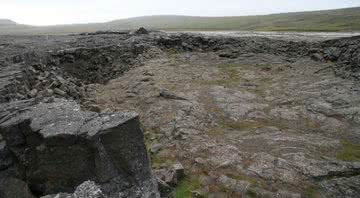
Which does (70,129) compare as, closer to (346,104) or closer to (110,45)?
(346,104)

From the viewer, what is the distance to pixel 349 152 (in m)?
11.7

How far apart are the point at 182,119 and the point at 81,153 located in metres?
7.37

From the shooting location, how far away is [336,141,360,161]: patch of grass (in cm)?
1130

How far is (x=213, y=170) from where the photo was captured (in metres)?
10.7

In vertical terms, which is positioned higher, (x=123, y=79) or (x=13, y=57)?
(x=13, y=57)

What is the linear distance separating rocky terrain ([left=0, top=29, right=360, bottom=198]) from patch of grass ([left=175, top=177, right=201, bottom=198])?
0.05 m

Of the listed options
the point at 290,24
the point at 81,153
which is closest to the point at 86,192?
the point at 81,153

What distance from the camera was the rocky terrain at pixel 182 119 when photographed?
791 centimetres

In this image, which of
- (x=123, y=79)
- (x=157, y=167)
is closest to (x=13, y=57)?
(x=123, y=79)

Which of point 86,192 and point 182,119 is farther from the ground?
point 86,192

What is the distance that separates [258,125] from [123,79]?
9.94 meters

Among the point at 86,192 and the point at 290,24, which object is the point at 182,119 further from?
the point at 290,24

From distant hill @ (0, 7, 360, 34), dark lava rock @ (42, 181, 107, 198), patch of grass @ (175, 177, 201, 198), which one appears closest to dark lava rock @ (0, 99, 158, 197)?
dark lava rock @ (42, 181, 107, 198)

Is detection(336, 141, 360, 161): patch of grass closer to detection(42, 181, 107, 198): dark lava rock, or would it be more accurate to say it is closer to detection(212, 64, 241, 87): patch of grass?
detection(42, 181, 107, 198): dark lava rock
